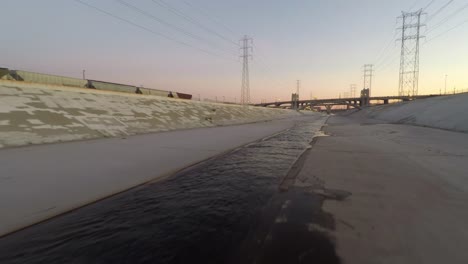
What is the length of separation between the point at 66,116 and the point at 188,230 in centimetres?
2087

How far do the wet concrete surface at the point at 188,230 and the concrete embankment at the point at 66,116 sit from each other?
41.6 feet

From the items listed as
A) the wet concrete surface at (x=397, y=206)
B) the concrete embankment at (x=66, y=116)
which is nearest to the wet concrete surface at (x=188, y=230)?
the wet concrete surface at (x=397, y=206)

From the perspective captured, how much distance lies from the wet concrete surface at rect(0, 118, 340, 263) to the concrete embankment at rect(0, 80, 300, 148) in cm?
1267

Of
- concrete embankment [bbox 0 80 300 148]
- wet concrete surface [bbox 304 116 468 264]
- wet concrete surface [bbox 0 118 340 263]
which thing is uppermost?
concrete embankment [bbox 0 80 300 148]

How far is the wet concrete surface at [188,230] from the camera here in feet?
16.4

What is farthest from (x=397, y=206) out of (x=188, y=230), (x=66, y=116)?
(x=66, y=116)

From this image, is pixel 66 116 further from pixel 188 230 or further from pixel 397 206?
pixel 397 206

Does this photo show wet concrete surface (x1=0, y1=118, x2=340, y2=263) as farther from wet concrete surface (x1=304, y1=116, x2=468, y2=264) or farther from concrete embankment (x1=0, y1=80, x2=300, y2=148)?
concrete embankment (x1=0, y1=80, x2=300, y2=148)

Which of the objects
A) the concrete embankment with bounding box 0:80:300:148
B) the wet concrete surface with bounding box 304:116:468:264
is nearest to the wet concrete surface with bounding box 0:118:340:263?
the wet concrete surface with bounding box 304:116:468:264

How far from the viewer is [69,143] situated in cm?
1731

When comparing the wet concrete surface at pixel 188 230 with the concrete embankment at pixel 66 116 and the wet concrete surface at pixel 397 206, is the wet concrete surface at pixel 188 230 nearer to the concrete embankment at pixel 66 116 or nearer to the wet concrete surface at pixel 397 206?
the wet concrete surface at pixel 397 206

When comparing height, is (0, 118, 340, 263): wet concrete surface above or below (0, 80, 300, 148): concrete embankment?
below

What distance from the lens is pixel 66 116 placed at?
21.6m

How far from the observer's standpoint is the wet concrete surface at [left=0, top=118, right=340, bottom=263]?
16.4 feet
